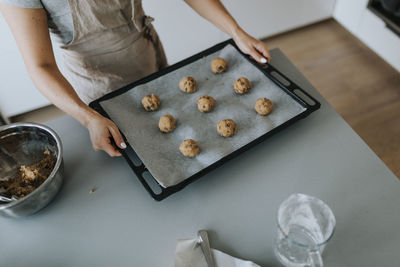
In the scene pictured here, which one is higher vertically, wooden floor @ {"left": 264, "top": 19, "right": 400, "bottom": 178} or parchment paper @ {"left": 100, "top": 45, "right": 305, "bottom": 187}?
wooden floor @ {"left": 264, "top": 19, "right": 400, "bottom": 178}

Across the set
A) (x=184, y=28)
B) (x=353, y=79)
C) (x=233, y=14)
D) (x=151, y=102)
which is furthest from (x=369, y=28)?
(x=151, y=102)

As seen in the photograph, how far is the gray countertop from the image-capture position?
0.75m

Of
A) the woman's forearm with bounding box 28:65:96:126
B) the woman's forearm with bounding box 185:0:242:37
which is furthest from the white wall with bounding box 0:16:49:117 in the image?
the woman's forearm with bounding box 185:0:242:37

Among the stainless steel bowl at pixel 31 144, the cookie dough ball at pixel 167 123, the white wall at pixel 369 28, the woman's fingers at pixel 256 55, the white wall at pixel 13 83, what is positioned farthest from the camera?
the white wall at pixel 369 28

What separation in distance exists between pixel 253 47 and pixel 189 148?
0.43 m

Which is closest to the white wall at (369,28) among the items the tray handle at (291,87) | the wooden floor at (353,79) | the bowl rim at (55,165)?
the wooden floor at (353,79)

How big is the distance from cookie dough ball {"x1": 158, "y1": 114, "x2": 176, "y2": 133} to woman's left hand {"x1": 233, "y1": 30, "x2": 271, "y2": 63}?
35 cm

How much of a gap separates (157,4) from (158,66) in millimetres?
Answer: 702

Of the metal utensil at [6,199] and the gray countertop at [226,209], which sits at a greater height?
the gray countertop at [226,209]

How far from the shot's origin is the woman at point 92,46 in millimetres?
855

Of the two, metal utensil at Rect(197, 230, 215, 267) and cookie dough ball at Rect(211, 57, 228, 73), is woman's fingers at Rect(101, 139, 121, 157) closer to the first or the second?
metal utensil at Rect(197, 230, 215, 267)

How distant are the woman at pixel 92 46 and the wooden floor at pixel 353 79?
45.0 inches

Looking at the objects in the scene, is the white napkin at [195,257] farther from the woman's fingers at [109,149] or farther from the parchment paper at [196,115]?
the woman's fingers at [109,149]

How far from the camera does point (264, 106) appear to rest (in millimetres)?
949
